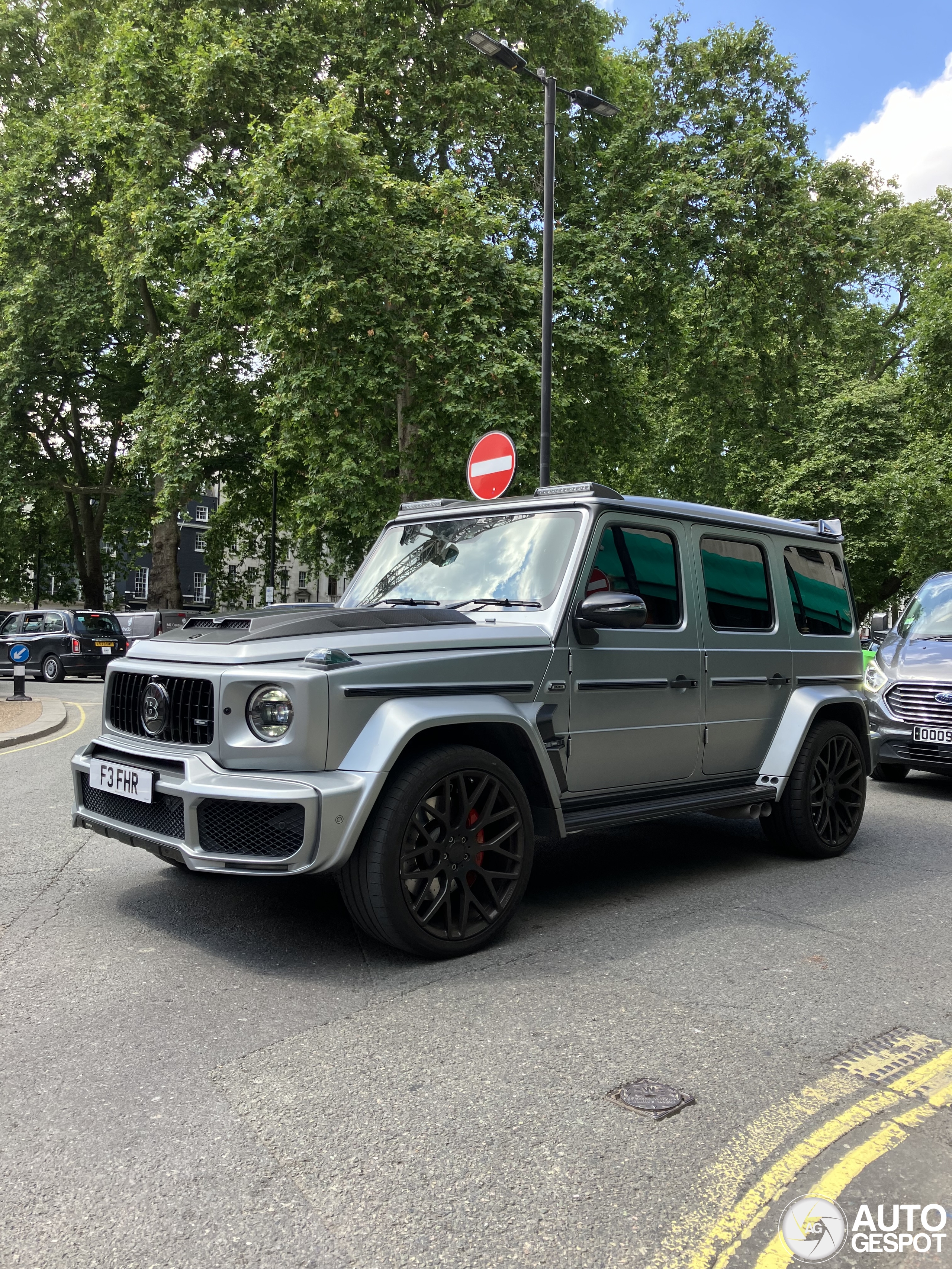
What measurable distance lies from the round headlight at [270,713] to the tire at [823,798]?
342 cm

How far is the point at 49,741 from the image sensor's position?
486 inches

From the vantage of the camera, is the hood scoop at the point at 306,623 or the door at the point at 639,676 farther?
the door at the point at 639,676

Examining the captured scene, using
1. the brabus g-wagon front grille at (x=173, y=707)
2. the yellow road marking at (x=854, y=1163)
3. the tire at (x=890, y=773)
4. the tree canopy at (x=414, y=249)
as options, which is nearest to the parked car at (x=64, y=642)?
the tree canopy at (x=414, y=249)

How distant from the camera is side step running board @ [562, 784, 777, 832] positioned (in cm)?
484

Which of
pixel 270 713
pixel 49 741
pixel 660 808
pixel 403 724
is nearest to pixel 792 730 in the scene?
pixel 660 808

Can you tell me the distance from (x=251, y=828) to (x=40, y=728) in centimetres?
1004

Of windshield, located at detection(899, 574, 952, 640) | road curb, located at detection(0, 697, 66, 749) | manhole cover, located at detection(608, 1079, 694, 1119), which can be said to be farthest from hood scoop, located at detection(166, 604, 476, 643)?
road curb, located at detection(0, 697, 66, 749)

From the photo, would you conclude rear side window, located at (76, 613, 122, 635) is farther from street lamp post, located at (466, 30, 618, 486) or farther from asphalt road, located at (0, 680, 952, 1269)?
asphalt road, located at (0, 680, 952, 1269)

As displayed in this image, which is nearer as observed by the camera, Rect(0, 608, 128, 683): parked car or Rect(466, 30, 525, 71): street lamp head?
Rect(466, 30, 525, 71): street lamp head

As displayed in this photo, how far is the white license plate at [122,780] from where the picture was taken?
14.0ft

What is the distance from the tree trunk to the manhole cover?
30.4 metres

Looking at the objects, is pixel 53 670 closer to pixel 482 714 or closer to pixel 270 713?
pixel 270 713

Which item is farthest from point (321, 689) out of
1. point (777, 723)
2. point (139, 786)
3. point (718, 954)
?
point (777, 723)
